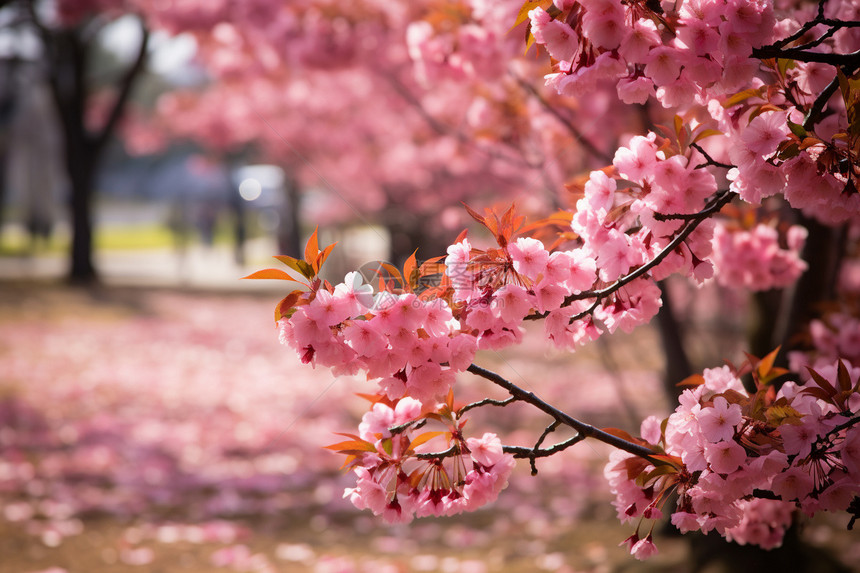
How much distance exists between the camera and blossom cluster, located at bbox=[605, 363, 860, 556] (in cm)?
131

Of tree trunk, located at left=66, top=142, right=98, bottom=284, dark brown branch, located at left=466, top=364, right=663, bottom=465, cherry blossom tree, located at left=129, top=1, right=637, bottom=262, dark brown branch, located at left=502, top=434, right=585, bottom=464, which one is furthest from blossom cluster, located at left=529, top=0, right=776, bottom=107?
tree trunk, located at left=66, top=142, right=98, bottom=284

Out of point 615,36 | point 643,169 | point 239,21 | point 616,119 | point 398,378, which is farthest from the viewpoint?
point 239,21

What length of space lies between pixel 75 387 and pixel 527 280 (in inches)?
297

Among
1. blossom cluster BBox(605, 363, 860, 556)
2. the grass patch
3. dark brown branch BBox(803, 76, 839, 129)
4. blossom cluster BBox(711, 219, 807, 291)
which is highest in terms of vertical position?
the grass patch

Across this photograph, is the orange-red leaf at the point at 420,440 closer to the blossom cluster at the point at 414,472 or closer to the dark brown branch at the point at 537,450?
the blossom cluster at the point at 414,472

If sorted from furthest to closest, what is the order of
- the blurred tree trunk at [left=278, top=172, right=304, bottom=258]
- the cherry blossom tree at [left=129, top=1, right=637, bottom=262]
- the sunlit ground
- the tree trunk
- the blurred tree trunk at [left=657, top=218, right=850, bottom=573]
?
the blurred tree trunk at [left=278, top=172, right=304, bottom=258]
the tree trunk
the sunlit ground
the cherry blossom tree at [left=129, top=1, right=637, bottom=262]
the blurred tree trunk at [left=657, top=218, right=850, bottom=573]

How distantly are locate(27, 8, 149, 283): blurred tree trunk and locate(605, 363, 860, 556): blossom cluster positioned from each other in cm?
1379

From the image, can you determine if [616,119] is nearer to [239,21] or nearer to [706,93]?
[706,93]

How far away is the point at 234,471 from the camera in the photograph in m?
5.73

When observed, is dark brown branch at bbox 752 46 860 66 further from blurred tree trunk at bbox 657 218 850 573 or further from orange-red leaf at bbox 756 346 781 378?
blurred tree trunk at bbox 657 218 850 573

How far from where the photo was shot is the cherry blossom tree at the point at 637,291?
4.20 feet

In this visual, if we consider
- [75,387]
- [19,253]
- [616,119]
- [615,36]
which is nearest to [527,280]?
[615,36]

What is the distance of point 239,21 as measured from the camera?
25.3 feet

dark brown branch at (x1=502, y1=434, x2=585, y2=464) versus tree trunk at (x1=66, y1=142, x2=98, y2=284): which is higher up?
tree trunk at (x1=66, y1=142, x2=98, y2=284)
